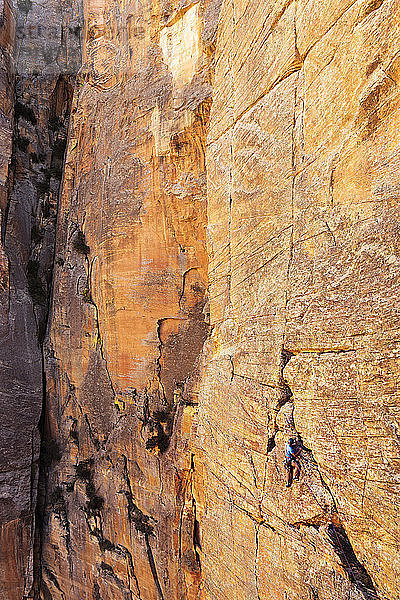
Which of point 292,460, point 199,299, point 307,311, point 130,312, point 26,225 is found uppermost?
point 26,225

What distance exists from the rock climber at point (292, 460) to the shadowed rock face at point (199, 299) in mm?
116

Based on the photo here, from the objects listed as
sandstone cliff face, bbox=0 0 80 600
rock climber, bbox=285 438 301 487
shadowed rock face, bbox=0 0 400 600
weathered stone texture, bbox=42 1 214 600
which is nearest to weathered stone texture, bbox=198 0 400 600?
shadowed rock face, bbox=0 0 400 600

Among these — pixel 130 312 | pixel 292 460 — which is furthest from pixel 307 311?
pixel 130 312

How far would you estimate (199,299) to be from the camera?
9.76 meters

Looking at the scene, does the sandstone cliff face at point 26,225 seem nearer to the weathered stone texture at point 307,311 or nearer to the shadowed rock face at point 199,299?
the shadowed rock face at point 199,299

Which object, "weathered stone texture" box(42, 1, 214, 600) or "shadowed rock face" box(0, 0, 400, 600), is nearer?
"shadowed rock face" box(0, 0, 400, 600)

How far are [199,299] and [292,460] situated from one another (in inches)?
187

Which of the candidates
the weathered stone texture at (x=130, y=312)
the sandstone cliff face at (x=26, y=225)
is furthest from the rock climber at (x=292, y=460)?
the sandstone cliff face at (x=26, y=225)

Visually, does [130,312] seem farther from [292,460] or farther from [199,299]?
[292,460]

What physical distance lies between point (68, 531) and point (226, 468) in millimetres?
7639

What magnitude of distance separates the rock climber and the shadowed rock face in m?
0.12

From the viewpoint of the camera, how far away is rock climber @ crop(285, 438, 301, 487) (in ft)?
18.4

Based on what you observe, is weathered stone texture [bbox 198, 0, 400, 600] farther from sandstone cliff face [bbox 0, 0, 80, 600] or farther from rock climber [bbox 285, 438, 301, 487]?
sandstone cliff face [bbox 0, 0, 80, 600]

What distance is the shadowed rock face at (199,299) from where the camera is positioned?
4844 millimetres
